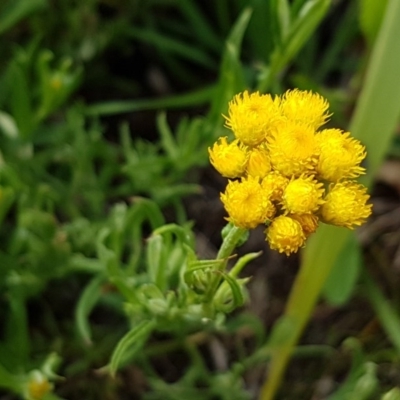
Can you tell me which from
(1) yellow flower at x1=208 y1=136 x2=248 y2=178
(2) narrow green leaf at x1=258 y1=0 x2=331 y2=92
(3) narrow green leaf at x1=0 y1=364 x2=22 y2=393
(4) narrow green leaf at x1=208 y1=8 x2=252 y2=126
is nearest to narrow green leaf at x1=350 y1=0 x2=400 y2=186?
(2) narrow green leaf at x1=258 y1=0 x2=331 y2=92

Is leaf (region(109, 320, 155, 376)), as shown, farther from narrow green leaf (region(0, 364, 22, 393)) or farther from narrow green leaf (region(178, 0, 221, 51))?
narrow green leaf (region(178, 0, 221, 51))

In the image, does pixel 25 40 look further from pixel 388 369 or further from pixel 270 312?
pixel 388 369

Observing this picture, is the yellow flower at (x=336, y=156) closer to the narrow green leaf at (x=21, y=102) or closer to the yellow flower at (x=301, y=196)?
the yellow flower at (x=301, y=196)

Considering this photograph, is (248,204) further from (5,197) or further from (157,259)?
A: (5,197)

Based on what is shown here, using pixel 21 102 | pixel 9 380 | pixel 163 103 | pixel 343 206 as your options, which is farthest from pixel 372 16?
pixel 9 380

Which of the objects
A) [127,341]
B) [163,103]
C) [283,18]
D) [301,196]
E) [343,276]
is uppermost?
[283,18]

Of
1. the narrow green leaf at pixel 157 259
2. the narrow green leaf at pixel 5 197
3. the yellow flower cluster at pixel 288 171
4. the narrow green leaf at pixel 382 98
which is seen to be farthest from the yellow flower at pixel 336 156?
the narrow green leaf at pixel 5 197

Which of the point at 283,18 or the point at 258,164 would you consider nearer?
the point at 258,164

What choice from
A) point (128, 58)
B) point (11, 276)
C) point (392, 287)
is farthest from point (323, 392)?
point (128, 58)
